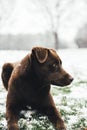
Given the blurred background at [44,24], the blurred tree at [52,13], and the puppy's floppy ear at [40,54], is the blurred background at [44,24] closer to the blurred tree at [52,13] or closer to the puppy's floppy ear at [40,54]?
the blurred tree at [52,13]

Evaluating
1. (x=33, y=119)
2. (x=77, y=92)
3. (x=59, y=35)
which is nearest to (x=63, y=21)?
(x=59, y=35)

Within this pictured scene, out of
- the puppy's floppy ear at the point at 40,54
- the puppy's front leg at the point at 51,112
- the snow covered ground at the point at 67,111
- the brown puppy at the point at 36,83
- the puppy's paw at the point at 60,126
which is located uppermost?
the puppy's floppy ear at the point at 40,54

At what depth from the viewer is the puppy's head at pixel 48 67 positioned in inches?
221

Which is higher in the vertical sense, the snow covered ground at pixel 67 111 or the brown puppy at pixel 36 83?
the brown puppy at pixel 36 83

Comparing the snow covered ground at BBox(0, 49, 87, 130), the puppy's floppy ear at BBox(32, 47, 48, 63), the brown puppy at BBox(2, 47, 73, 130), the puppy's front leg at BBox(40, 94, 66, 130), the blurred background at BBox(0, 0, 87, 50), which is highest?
the puppy's floppy ear at BBox(32, 47, 48, 63)

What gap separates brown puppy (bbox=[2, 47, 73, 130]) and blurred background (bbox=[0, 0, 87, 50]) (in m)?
35.4

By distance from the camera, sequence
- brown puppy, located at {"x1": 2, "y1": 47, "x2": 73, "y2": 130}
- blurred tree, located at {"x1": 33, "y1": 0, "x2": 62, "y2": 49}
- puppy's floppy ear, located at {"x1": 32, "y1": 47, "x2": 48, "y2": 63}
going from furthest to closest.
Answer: blurred tree, located at {"x1": 33, "y1": 0, "x2": 62, "y2": 49}, brown puppy, located at {"x1": 2, "y1": 47, "x2": 73, "y2": 130}, puppy's floppy ear, located at {"x1": 32, "y1": 47, "x2": 48, "y2": 63}

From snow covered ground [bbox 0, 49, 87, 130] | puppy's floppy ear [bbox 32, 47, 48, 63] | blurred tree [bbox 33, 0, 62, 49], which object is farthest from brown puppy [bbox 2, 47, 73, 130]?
blurred tree [bbox 33, 0, 62, 49]

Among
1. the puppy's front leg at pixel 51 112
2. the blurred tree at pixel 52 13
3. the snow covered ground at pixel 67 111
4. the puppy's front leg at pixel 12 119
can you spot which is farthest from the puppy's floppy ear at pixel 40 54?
the blurred tree at pixel 52 13

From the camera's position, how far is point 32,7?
4419 cm

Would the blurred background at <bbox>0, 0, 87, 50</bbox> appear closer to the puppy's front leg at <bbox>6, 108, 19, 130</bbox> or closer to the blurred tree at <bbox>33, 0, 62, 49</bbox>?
the blurred tree at <bbox>33, 0, 62, 49</bbox>

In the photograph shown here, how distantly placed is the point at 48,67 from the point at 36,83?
0.37 metres

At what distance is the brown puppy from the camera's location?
570 cm

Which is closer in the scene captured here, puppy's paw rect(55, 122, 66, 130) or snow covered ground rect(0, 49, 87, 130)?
puppy's paw rect(55, 122, 66, 130)
